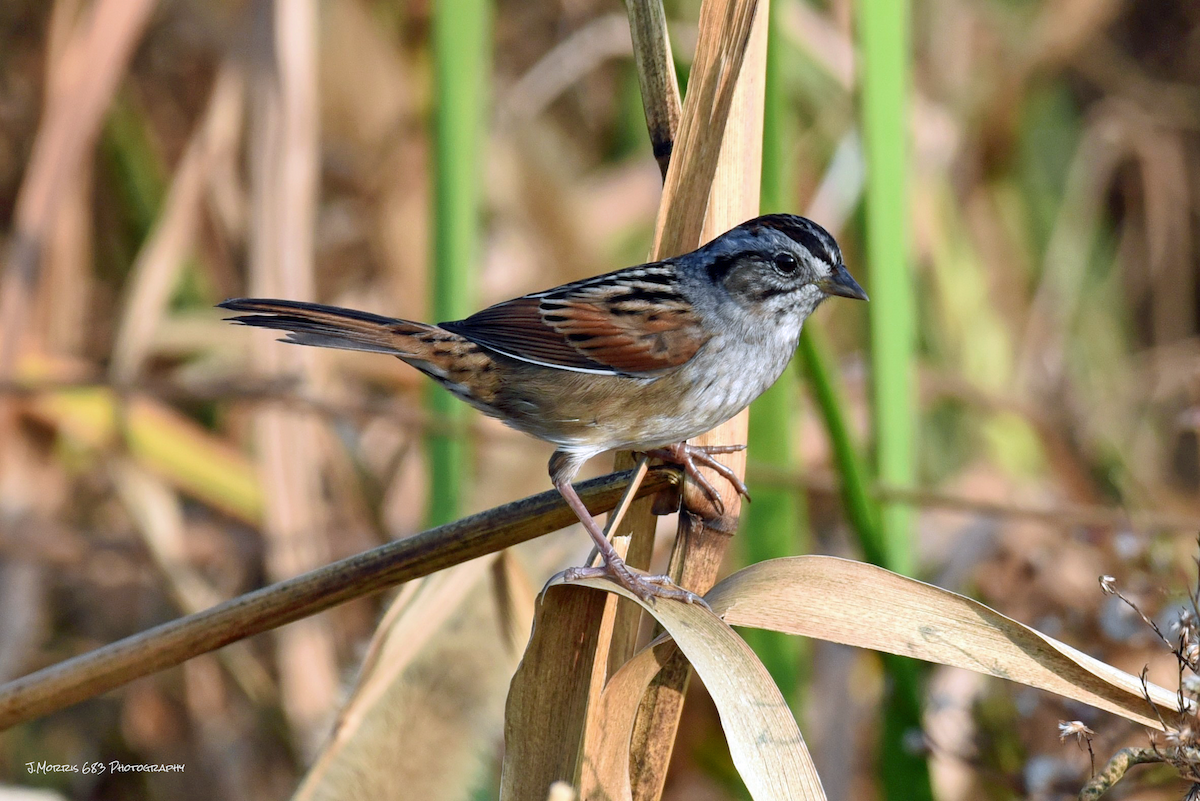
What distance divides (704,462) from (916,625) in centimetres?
41

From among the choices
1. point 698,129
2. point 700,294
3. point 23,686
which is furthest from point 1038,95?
point 23,686

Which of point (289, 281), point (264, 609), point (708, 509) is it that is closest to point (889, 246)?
point (708, 509)

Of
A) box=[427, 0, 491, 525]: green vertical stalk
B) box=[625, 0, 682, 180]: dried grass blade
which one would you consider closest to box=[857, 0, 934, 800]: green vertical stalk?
box=[625, 0, 682, 180]: dried grass blade

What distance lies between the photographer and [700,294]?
187 centimetres

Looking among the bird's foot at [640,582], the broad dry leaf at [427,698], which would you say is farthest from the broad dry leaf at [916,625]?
the broad dry leaf at [427,698]

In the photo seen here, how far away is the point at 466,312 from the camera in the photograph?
2.14 metres

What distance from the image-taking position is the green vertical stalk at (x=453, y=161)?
199 cm

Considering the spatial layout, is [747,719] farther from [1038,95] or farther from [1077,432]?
[1038,95]

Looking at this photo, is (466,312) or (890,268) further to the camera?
(466,312)

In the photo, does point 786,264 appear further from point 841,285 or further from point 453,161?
point 453,161

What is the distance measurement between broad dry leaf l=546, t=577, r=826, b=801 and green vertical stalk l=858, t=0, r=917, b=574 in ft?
2.35

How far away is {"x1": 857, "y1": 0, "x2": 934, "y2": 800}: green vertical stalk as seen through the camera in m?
1.79

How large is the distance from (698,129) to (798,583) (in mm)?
593

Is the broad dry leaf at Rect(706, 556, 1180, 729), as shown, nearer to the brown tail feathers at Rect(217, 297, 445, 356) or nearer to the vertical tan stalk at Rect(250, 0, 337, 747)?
the brown tail feathers at Rect(217, 297, 445, 356)
